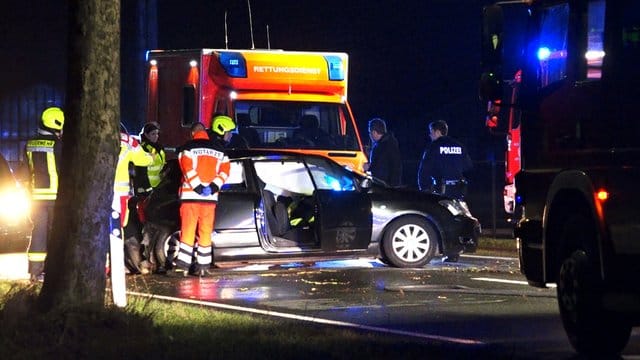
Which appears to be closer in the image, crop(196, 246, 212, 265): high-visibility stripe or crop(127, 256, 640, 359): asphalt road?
crop(127, 256, 640, 359): asphalt road

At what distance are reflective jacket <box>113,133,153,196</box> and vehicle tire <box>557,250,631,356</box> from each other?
176 inches

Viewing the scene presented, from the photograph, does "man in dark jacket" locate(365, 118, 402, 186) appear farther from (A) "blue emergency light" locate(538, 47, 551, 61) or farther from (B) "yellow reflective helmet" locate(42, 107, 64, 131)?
(A) "blue emergency light" locate(538, 47, 551, 61)

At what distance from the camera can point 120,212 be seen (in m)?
10.8

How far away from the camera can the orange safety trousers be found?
13578mm

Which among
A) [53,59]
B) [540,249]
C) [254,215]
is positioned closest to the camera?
[540,249]

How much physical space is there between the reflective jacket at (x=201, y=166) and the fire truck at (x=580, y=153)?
4.77 metres

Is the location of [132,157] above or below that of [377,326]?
above

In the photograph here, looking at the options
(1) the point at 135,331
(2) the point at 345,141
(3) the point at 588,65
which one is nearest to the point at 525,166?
(3) the point at 588,65

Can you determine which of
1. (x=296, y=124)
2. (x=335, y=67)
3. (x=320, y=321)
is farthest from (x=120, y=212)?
(x=335, y=67)

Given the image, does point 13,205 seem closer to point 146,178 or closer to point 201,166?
point 146,178

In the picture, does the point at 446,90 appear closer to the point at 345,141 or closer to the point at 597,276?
the point at 345,141

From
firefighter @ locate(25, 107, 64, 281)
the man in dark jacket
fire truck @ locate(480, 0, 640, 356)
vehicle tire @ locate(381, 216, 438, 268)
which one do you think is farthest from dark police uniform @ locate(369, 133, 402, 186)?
fire truck @ locate(480, 0, 640, 356)

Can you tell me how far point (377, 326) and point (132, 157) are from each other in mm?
3552

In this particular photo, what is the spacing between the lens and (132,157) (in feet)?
40.4
